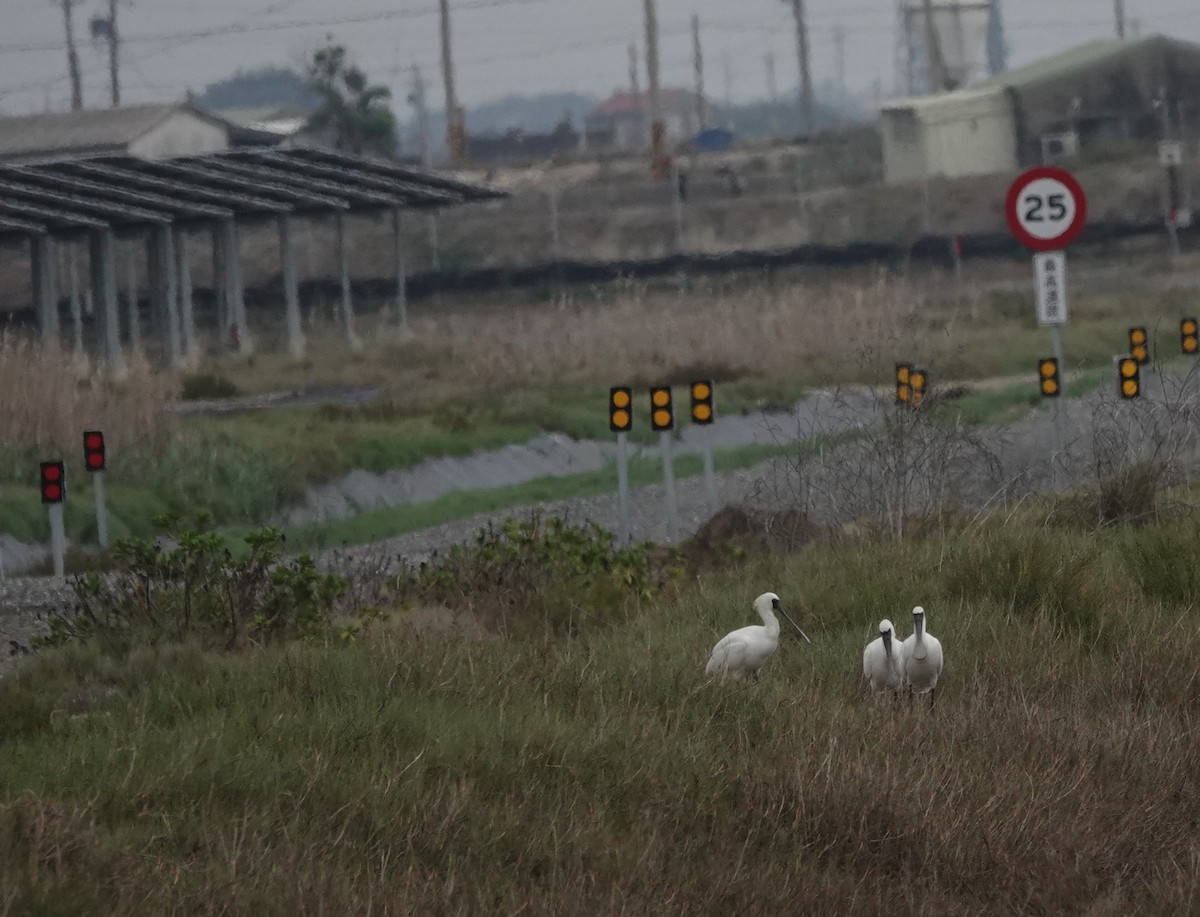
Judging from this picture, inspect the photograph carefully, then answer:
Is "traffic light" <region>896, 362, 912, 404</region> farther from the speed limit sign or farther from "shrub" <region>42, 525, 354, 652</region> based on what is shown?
"shrub" <region>42, 525, 354, 652</region>

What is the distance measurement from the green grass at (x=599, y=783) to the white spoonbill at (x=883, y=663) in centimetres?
11

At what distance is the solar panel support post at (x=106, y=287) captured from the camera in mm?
44812

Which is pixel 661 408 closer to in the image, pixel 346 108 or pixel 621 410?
pixel 621 410

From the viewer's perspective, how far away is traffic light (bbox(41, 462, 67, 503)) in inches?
744

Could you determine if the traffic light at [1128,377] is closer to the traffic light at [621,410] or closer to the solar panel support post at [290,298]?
the traffic light at [621,410]

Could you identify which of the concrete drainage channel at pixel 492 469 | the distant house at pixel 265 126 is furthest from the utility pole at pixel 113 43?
the concrete drainage channel at pixel 492 469

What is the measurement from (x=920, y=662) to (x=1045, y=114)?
80.4 m

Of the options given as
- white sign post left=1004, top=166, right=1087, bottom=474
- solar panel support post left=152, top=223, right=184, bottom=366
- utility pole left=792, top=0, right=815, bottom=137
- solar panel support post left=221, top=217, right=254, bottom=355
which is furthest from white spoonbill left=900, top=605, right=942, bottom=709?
utility pole left=792, top=0, right=815, bottom=137

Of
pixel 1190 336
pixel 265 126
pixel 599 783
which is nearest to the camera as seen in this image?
pixel 599 783

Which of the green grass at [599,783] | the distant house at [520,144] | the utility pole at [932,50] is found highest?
the distant house at [520,144]

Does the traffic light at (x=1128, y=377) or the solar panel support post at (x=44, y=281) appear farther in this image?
the solar panel support post at (x=44, y=281)

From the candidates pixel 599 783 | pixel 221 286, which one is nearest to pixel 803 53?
pixel 221 286

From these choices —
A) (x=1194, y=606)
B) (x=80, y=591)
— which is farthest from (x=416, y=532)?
(x=1194, y=606)

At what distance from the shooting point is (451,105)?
308ft
